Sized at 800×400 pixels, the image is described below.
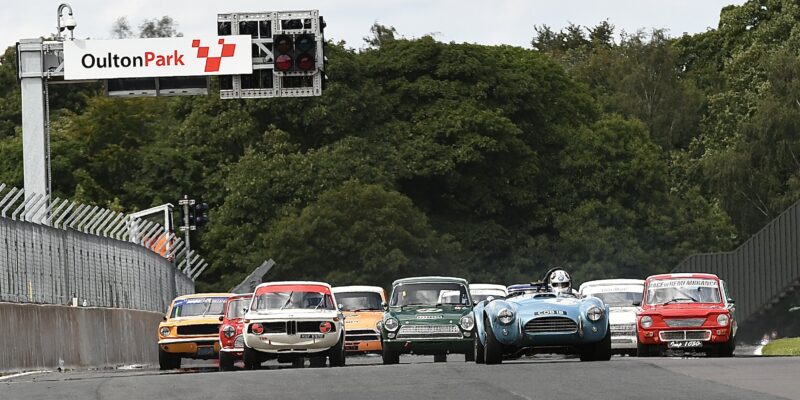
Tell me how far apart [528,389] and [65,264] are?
16674mm

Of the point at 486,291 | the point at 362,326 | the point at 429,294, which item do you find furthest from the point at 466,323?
the point at 486,291

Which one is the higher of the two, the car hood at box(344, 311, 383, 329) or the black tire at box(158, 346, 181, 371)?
the car hood at box(344, 311, 383, 329)

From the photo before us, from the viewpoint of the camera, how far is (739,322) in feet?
190

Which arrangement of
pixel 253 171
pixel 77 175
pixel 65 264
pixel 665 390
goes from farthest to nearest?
pixel 77 175 < pixel 253 171 < pixel 65 264 < pixel 665 390

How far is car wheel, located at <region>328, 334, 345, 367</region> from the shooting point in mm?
30375

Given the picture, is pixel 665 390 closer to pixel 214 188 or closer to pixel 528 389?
pixel 528 389

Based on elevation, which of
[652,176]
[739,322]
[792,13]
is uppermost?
[792,13]

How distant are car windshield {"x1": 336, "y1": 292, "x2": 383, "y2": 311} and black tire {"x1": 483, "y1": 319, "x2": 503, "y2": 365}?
35.6ft

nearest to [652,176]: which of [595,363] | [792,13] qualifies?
[792,13]

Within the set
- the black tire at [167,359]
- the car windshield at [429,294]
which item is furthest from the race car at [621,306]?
the black tire at [167,359]

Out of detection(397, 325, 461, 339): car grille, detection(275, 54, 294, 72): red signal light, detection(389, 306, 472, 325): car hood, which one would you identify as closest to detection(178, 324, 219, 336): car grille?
detection(275, 54, 294, 72): red signal light

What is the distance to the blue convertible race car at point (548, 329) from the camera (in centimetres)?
2636

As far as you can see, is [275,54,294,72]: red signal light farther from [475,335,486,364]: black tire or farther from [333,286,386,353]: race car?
[475,335,486,364]: black tire

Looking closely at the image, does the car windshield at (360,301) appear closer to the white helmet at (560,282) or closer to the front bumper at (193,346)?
the front bumper at (193,346)
